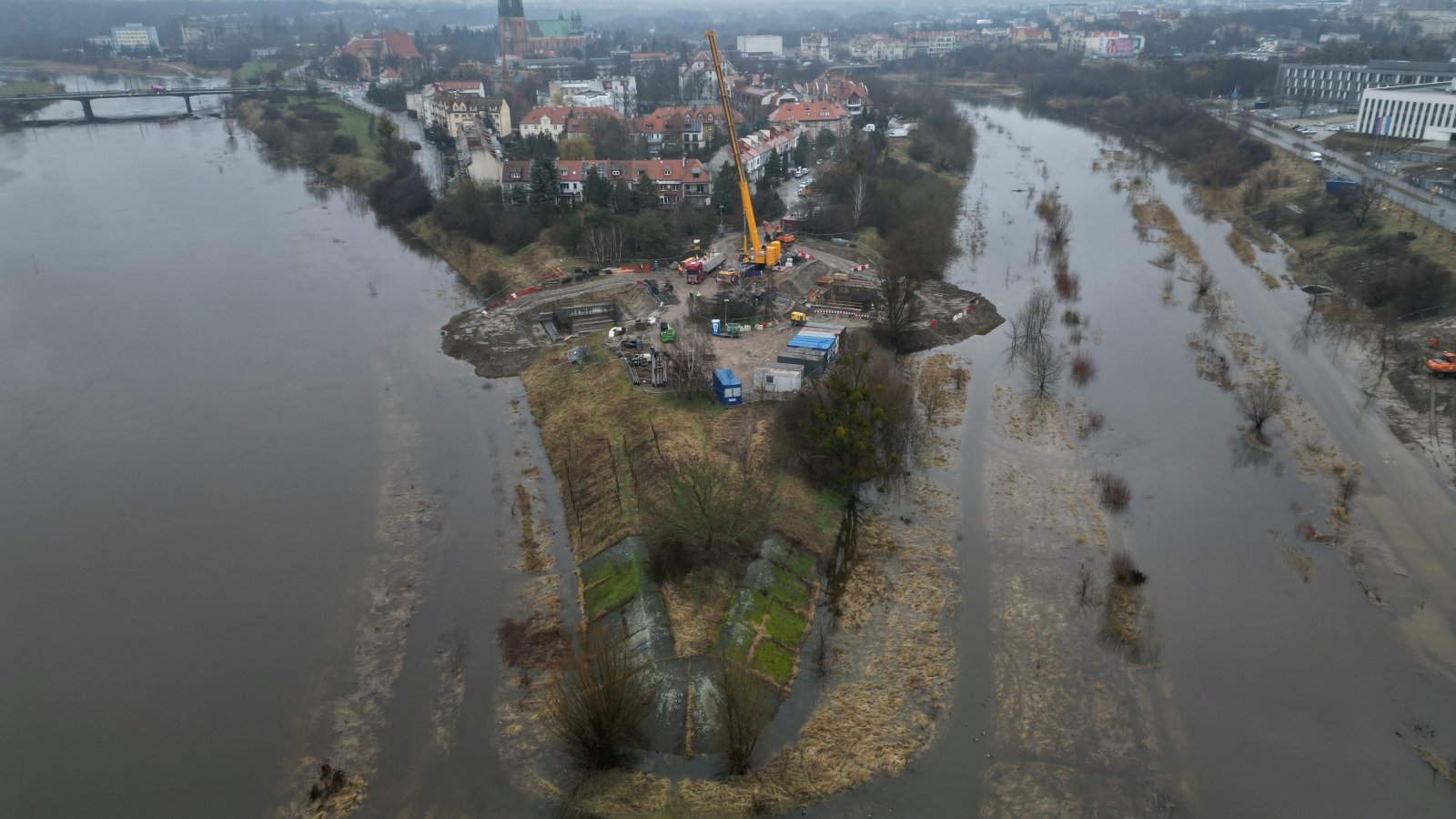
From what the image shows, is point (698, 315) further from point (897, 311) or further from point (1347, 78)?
point (1347, 78)

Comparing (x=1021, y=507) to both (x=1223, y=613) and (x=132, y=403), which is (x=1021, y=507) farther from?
(x=132, y=403)

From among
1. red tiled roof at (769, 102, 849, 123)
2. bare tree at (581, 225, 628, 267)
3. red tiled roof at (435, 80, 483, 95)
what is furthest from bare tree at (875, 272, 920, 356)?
red tiled roof at (435, 80, 483, 95)

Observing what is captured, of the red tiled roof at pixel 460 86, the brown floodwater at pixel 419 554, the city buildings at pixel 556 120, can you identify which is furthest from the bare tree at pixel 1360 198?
the red tiled roof at pixel 460 86

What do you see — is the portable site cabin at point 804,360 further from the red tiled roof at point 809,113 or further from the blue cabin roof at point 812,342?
the red tiled roof at point 809,113

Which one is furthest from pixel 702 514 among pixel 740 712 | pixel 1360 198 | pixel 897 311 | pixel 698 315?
pixel 1360 198

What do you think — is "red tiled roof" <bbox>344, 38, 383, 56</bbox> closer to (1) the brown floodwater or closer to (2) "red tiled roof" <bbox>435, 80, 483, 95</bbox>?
(2) "red tiled roof" <bbox>435, 80, 483, 95</bbox>

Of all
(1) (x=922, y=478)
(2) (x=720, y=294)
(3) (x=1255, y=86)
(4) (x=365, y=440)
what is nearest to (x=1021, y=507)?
(1) (x=922, y=478)
